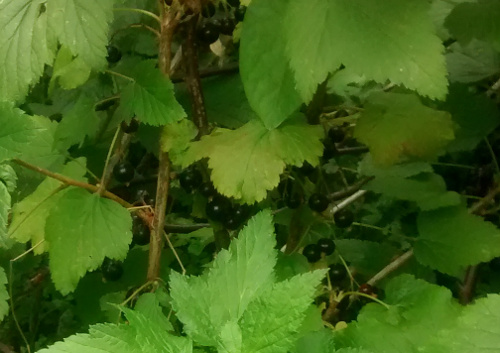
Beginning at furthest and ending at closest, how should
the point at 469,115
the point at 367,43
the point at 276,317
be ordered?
the point at 469,115 → the point at 367,43 → the point at 276,317

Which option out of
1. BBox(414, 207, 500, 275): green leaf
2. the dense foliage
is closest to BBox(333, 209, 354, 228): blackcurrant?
the dense foliage

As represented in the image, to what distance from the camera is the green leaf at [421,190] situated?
80cm

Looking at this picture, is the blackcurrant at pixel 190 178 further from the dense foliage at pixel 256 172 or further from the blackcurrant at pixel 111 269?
the blackcurrant at pixel 111 269

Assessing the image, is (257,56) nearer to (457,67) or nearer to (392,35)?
(392,35)

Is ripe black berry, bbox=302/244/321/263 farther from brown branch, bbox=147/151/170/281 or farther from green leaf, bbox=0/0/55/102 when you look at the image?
green leaf, bbox=0/0/55/102

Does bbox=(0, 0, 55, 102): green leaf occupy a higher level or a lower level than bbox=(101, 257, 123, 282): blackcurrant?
higher

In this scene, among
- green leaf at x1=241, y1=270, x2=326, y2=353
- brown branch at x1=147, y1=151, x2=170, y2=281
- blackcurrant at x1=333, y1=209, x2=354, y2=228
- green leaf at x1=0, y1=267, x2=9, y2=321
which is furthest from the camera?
blackcurrant at x1=333, y1=209, x2=354, y2=228

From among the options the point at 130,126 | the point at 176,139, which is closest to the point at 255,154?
the point at 176,139

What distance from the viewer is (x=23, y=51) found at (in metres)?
0.64

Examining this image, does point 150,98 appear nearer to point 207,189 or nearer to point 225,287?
point 207,189

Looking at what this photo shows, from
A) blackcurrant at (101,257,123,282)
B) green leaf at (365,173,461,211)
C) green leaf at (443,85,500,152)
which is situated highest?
green leaf at (443,85,500,152)

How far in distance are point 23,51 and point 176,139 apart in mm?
227

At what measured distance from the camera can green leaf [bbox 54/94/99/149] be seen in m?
0.82

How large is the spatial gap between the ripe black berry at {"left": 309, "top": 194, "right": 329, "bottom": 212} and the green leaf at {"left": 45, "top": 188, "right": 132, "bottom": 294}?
0.94 ft
